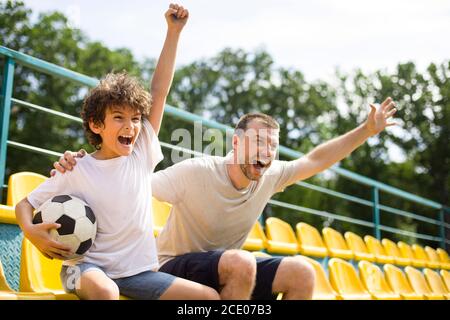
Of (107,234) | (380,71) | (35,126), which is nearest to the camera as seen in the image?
(107,234)

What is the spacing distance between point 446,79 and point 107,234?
10.6 meters

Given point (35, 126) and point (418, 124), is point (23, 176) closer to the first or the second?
point (35, 126)

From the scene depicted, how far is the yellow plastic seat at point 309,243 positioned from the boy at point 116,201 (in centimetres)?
242

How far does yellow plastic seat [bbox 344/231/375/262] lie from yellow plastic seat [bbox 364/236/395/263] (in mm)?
83

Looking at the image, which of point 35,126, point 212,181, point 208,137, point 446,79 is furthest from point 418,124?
point 212,181

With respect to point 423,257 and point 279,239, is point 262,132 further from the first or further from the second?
point 423,257

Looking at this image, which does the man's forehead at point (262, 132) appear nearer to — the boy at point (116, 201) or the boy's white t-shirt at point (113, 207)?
the boy at point (116, 201)

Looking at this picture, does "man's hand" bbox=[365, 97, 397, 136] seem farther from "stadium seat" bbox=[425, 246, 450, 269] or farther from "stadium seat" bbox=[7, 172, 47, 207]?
"stadium seat" bbox=[425, 246, 450, 269]

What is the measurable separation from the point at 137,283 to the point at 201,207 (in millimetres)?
495

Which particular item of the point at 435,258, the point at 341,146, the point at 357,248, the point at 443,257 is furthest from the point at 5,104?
the point at 443,257

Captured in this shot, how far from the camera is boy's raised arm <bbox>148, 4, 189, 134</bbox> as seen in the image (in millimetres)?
2074

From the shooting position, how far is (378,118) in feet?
8.26
